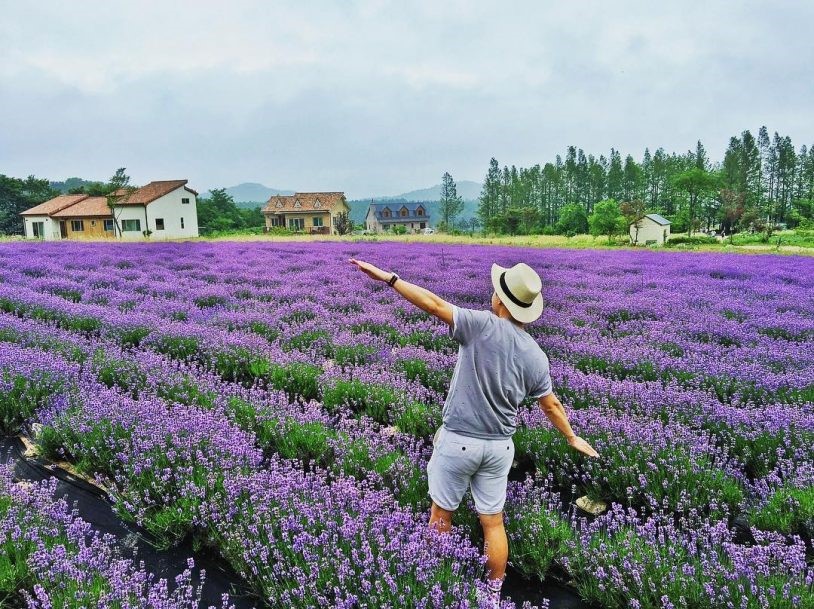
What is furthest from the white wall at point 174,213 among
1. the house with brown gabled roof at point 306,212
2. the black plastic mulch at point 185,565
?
the black plastic mulch at point 185,565

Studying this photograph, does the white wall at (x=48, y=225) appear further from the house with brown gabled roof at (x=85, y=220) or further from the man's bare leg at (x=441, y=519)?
the man's bare leg at (x=441, y=519)

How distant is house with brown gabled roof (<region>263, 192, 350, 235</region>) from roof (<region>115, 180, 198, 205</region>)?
17.1 meters

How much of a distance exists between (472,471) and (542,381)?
583 mm

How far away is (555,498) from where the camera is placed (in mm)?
3238

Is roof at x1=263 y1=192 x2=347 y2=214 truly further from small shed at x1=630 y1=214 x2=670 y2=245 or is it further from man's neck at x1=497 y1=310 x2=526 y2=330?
man's neck at x1=497 y1=310 x2=526 y2=330

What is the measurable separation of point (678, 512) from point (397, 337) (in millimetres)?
4220

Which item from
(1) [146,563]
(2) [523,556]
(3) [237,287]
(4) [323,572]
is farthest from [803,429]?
(3) [237,287]

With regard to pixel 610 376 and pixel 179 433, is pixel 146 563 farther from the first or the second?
pixel 610 376

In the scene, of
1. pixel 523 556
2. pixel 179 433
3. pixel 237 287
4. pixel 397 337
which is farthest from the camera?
pixel 237 287

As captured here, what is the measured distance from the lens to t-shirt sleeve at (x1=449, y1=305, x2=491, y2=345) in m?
2.59

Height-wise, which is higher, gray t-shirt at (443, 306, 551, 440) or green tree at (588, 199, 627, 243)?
green tree at (588, 199, 627, 243)

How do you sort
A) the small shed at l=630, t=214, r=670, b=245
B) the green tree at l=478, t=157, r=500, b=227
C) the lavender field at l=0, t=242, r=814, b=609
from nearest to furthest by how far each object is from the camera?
the lavender field at l=0, t=242, r=814, b=609
the small shed at l=630, t=214, r=670, b=245
the green tree at l=478, t=157, r=500, b=227

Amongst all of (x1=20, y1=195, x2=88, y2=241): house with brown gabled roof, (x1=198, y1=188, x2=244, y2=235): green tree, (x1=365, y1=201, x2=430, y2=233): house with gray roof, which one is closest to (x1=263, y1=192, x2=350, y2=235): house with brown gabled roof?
(x1=198, y1=188, x2=244, y2=235): green tree

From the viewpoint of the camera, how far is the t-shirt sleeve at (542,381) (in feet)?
8.91
